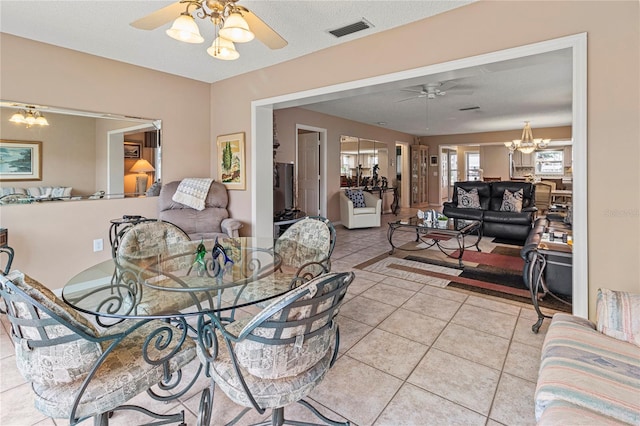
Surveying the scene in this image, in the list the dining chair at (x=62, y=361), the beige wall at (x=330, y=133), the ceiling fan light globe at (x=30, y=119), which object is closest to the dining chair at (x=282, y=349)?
the dining chair at (x=62, y=361)

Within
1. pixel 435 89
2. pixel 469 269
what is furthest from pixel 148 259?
pixel 435 89

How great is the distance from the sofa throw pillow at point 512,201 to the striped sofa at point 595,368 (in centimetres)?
460

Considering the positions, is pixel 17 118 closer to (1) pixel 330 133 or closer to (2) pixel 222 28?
(2) pixel 222 28

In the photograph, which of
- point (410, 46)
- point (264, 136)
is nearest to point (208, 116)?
point (264, 136)

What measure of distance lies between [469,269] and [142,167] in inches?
169

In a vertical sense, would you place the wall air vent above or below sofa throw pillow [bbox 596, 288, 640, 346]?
above

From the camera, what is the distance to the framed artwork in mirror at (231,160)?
4.33m

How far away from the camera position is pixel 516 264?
14.2 ft

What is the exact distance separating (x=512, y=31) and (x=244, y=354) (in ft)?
9.10

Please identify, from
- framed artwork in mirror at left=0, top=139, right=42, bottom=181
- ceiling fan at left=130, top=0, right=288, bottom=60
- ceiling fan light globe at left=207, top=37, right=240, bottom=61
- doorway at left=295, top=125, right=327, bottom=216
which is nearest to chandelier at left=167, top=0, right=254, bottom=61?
ceiling fan at left=130, top=0, right=288, bottom=60

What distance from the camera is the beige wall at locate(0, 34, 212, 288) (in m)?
3.10

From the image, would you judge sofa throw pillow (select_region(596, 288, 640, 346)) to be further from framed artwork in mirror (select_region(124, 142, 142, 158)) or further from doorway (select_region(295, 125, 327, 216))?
doorway (select_region(295, 125, 327, 216))

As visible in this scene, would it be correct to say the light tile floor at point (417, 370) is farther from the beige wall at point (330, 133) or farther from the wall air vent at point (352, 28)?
the beige wall at point (330, 133)

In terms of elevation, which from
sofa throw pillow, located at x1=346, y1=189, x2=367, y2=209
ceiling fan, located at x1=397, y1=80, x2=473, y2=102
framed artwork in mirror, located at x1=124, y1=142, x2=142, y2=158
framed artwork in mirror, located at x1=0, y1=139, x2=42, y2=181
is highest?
ceiling fan, located at x1=397, y1=80, x2=473, y2=102
